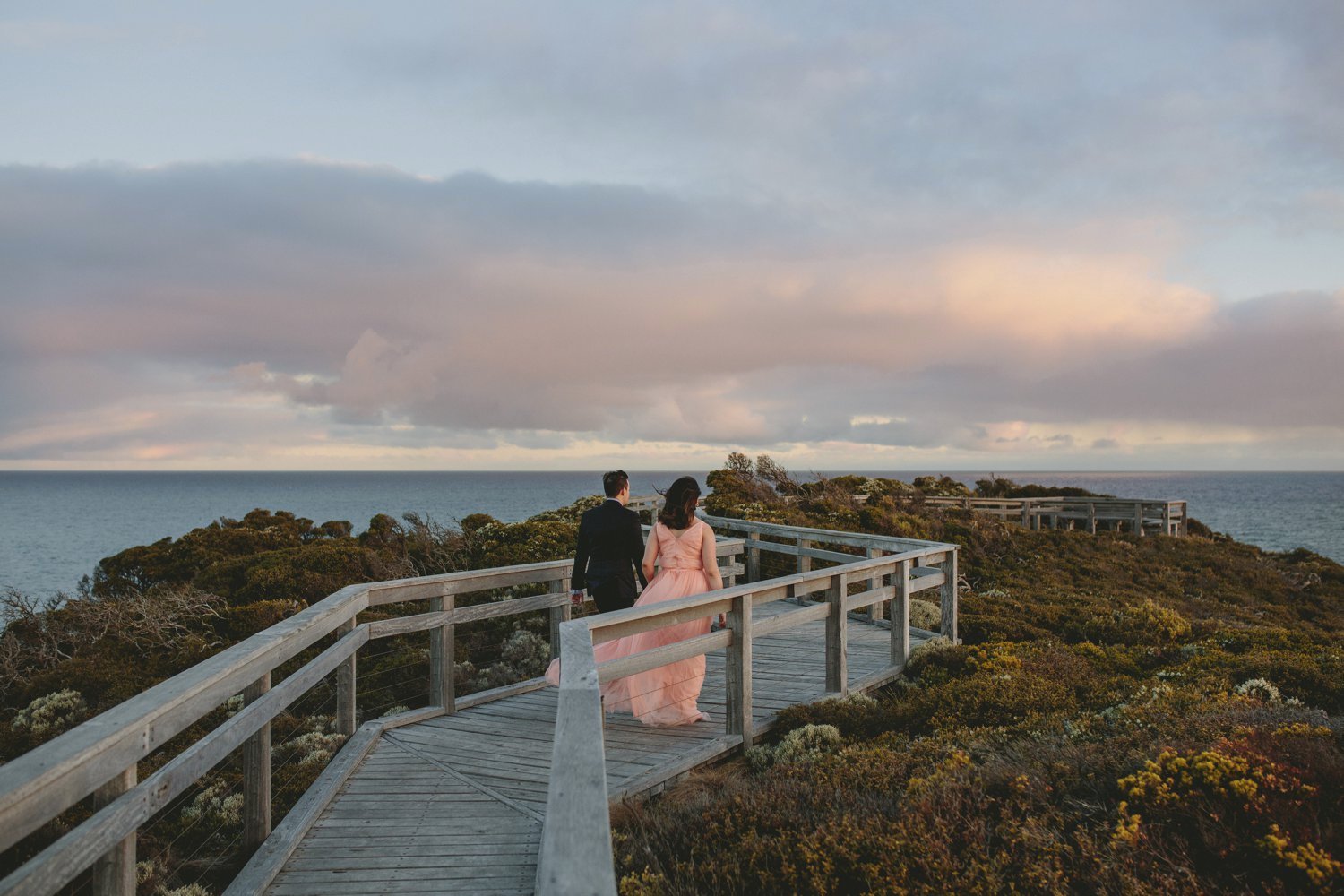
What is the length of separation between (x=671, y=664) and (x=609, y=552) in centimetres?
111

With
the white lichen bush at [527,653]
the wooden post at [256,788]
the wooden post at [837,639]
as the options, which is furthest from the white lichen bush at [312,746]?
the wooden post at [837,639]

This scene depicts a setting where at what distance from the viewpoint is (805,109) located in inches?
604

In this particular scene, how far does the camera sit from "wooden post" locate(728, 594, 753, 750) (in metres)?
5.82

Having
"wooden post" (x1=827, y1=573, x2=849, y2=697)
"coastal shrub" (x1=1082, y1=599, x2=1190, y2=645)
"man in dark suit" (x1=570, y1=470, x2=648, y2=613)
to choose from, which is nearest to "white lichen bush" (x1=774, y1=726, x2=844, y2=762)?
"wooden post" (x1=827, y1=573, x2=849, y2=697)

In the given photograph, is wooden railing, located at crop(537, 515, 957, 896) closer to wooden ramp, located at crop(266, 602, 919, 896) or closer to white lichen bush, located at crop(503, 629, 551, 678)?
wooden ramp, located at crop(266, 602, 919, 896)

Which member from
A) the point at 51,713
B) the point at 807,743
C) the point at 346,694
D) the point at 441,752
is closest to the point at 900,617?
the point at 807,743

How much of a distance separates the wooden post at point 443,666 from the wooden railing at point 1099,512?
2777cm

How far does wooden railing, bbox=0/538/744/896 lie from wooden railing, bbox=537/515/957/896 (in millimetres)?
1319

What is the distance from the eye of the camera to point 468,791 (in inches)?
186

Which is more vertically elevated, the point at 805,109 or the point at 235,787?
the point at 805,109

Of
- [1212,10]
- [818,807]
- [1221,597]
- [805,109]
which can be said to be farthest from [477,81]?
[1221,597]

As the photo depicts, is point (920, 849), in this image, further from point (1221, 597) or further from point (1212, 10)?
point (1221, 597)

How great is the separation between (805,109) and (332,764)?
1485 cm

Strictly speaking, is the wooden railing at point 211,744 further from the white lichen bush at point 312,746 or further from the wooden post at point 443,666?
the white lichen bush at point 312,746
